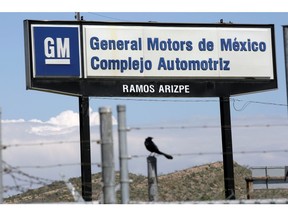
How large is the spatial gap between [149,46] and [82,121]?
2.62 meters

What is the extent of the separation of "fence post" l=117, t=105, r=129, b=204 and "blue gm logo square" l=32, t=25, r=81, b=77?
1126 cm

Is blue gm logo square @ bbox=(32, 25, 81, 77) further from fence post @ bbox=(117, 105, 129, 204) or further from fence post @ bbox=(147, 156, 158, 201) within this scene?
fence post @ bbox=(117, 105, 129, 204)

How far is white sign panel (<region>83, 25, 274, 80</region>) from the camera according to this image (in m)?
23.0

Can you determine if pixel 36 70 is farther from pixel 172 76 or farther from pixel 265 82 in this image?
pixel 265 82

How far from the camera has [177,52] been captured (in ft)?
77.8

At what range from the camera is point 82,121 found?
22.2 metres

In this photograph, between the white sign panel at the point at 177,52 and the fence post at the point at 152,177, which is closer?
the fence post at the point at 152,177

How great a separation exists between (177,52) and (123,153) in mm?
12559

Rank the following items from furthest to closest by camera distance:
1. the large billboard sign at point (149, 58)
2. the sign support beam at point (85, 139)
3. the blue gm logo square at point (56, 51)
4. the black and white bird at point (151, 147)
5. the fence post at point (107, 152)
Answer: the large billboard sign at point (149, 58) → the blue gm logo square at point (56, 51) → the sign support beam at point (85, 139) → the black and white bird at point (151, 147) → the fence post at point (107, 152)

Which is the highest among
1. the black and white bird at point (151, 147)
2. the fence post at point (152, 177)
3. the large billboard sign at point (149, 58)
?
the large billboard sign at point (149, 58)

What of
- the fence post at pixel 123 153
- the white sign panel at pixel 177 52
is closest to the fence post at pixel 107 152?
the fence post at pixel 123 153

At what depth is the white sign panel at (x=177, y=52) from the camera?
23.0m

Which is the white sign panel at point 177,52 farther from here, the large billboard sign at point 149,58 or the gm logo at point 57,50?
the gm logo at point 57,50

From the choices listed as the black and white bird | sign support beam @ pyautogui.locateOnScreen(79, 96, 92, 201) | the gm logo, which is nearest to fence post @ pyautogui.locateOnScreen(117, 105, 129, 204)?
the black and white bird
